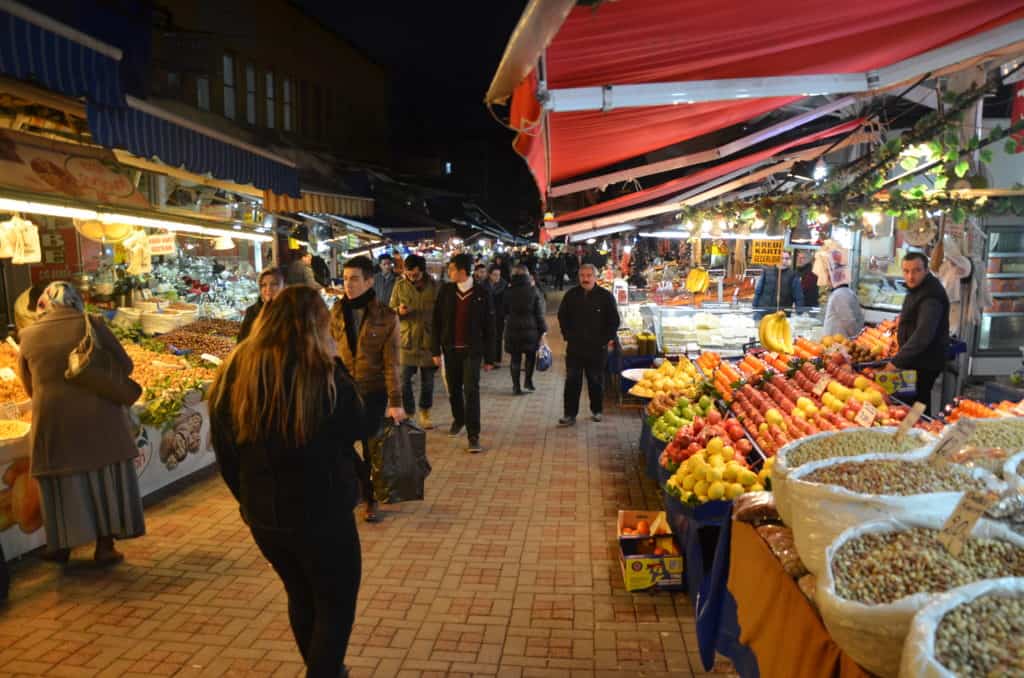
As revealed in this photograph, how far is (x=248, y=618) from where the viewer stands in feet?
13.0

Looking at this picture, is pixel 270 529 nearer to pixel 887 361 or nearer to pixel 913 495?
pixel 913 495

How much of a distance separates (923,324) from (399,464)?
515cm

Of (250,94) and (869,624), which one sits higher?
(250,94)

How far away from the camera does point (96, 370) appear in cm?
427

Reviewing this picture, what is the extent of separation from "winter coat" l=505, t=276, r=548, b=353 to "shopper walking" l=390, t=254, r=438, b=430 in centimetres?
187

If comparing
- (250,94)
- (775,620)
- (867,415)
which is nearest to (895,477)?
(775,620)

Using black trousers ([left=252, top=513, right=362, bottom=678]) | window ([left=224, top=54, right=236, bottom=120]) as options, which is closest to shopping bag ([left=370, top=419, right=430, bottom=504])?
black trousers ([left=252, top=513, right=362, bottom=678])

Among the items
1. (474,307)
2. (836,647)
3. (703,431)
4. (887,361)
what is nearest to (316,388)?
(836,647)

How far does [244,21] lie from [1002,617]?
78.3 feet

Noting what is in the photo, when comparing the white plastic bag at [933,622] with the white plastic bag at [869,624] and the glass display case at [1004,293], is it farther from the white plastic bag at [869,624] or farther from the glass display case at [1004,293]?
the glass display case at [1004,293]

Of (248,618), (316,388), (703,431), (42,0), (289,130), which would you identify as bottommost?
(248,618)

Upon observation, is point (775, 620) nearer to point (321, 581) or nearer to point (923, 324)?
point (321, 581)

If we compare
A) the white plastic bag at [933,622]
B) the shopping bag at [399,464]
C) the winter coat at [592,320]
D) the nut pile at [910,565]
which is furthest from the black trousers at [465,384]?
the white plastic bag at [933,622]

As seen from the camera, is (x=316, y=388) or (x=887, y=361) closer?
(x=316, y=388)
